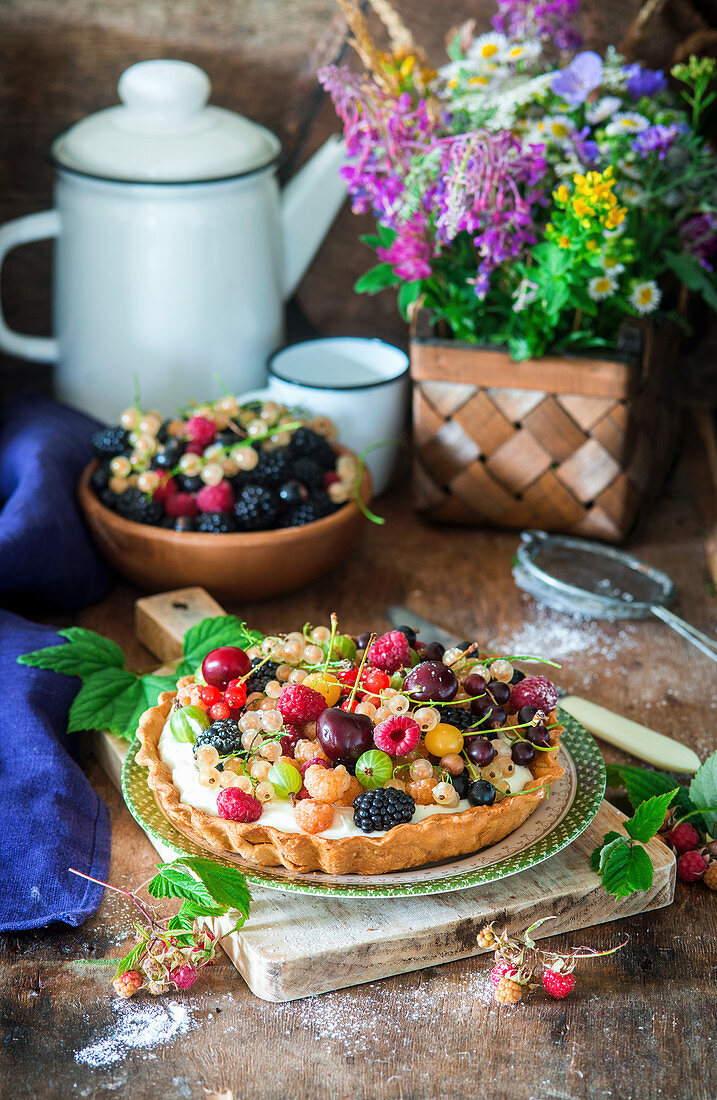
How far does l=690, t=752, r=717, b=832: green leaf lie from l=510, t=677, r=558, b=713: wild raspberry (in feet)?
0.40

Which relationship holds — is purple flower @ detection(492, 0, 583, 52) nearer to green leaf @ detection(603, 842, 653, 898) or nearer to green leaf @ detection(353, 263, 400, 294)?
green leaf @ detection(353, 263, 400, 294)

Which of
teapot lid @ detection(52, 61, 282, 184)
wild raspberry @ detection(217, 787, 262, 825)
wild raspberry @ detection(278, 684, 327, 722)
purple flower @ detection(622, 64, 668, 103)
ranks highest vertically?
purple flower @ detection(622, 64, 668, 103)

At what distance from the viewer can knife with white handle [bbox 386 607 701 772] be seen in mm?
822

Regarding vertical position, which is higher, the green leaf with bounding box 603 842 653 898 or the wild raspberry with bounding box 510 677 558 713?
the wild raspberry with bounding box 510 677 558 713

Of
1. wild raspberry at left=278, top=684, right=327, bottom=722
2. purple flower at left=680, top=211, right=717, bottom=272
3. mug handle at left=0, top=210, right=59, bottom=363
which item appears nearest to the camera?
wild raspberry at left=278, top=684, right=327, bottom=722

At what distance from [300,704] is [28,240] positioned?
0.80m

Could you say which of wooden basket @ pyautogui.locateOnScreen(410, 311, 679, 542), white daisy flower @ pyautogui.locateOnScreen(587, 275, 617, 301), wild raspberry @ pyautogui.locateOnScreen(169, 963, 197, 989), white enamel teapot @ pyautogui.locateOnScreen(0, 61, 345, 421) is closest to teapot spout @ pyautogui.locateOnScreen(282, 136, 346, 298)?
white enamel teapot @ pyautogui.locateOnScreen(0, 61, 345, 421)

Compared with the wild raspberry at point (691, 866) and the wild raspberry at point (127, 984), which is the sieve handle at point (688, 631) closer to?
the wild raspberry at point (691, 866)

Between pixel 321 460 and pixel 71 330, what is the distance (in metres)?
0.38

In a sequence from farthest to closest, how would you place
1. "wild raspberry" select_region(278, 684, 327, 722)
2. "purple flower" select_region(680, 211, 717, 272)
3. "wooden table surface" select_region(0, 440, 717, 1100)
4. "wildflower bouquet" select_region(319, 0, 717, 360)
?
1. "purple flower" select_region(680, 211, 717, 272)
2. "wildflower bouquet" select_region(319, 0, 717, 360)
3. "wild raspberry" select_region(278, 684, 327, 722)
4. "wooden table surface" select_region(0, 440, 717, 1100)

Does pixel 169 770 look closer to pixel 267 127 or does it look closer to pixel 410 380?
pixel 410 380

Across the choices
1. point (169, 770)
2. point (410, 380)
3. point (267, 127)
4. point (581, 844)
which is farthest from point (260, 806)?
point (267, 127)

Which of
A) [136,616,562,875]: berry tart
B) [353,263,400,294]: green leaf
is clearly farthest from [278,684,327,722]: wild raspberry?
[353,263,400,294]: green leaf

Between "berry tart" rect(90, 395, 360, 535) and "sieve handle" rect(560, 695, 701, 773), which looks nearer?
"sieve handle" rect(560, 695, 701, 773)
